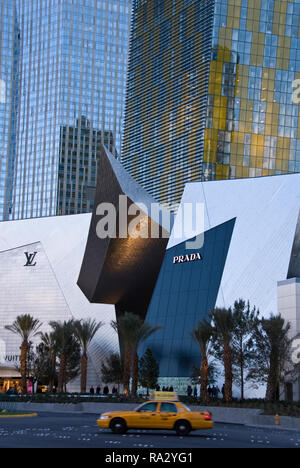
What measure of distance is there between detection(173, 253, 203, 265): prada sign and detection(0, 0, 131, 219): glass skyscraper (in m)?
104

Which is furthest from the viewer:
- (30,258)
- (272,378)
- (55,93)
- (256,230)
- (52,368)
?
(55,93)

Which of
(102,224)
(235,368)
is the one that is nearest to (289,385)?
(235,368)

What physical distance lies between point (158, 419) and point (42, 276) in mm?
52076

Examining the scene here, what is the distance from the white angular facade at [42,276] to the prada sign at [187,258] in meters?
13.2

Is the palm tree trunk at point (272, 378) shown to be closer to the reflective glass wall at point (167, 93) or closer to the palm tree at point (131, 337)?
the palm tree at point (131, 337)

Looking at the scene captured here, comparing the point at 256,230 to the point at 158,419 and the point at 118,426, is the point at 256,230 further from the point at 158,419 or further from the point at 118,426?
the point at 118,426

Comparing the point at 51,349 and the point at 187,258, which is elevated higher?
the point at 187,258

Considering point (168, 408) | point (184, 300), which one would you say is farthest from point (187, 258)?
point (168, 408)

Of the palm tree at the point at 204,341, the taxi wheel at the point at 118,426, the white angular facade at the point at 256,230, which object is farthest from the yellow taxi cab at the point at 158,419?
the white angular facade at the point at 256,230

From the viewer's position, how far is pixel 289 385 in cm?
4447

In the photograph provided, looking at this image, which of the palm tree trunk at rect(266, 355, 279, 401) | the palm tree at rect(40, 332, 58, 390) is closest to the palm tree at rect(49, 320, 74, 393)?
the palm tree at rect(40, 332, 58, 390)

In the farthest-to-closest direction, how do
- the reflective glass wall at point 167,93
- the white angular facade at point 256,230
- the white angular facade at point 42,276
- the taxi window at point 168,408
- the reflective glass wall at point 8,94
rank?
1. the reflective glass wall at point 8,94
2. the reflective glass wall at point 167,93
3. the white angular facade at point 42,276
4. the white angular facade at point 256,230
5. the taxi window at point 168,408

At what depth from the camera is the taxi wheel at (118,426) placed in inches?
974

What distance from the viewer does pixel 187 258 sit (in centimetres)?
5819
